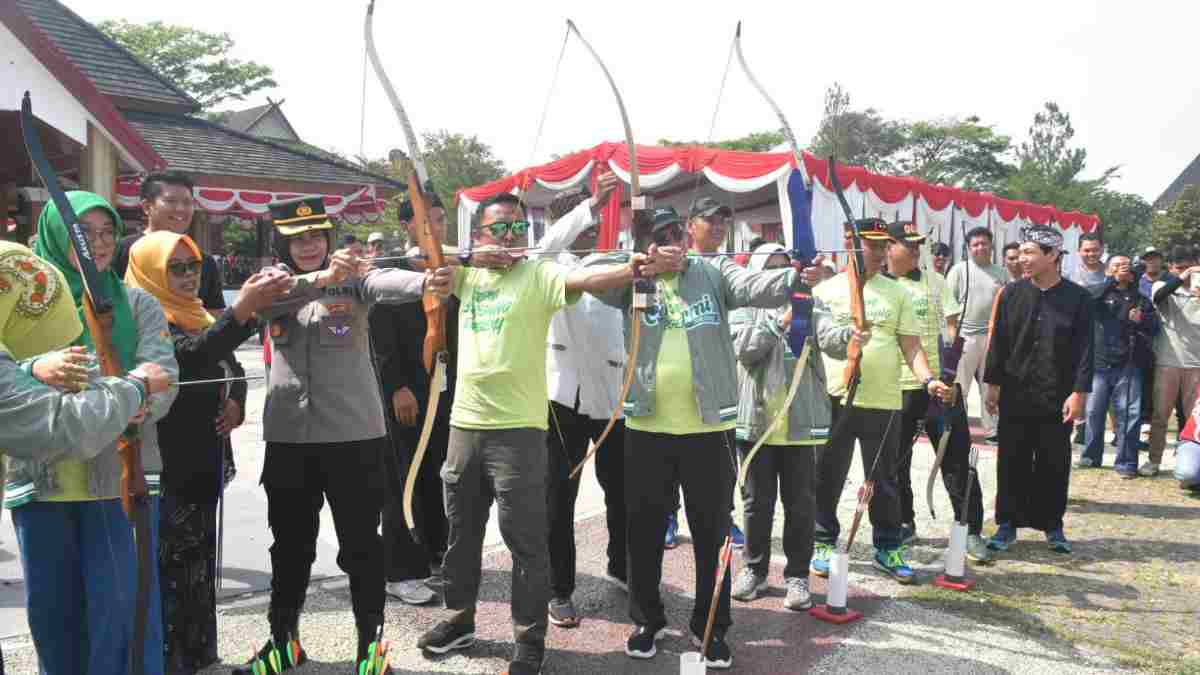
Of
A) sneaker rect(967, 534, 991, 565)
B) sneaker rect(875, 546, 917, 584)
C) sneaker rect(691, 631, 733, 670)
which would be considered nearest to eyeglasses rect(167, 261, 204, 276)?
sneaker rect(691, 631, 733, 670)

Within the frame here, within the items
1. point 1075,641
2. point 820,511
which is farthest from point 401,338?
point 1075,641

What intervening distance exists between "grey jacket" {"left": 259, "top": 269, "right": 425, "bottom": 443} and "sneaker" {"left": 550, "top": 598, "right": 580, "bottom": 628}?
121 cm

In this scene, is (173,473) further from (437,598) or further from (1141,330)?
(1141,330)

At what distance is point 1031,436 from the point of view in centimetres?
503

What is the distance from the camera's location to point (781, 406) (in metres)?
4.12

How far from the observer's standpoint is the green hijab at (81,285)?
2332mm

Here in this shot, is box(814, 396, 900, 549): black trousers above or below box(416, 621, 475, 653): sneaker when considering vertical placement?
above

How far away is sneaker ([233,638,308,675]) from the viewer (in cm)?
308

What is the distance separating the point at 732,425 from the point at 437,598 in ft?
5.38

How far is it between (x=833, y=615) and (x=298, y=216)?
2.80 m

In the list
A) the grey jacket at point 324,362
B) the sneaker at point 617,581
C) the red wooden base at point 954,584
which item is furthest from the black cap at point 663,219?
the red wooden base at point 954,584

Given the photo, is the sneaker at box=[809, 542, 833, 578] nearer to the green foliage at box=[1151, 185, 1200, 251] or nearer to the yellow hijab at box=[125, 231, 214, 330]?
the yellow hijab at box=[125, 231, 214, 330]

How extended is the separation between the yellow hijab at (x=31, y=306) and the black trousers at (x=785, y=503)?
2.79 metres

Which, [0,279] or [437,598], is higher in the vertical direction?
[0,279]
